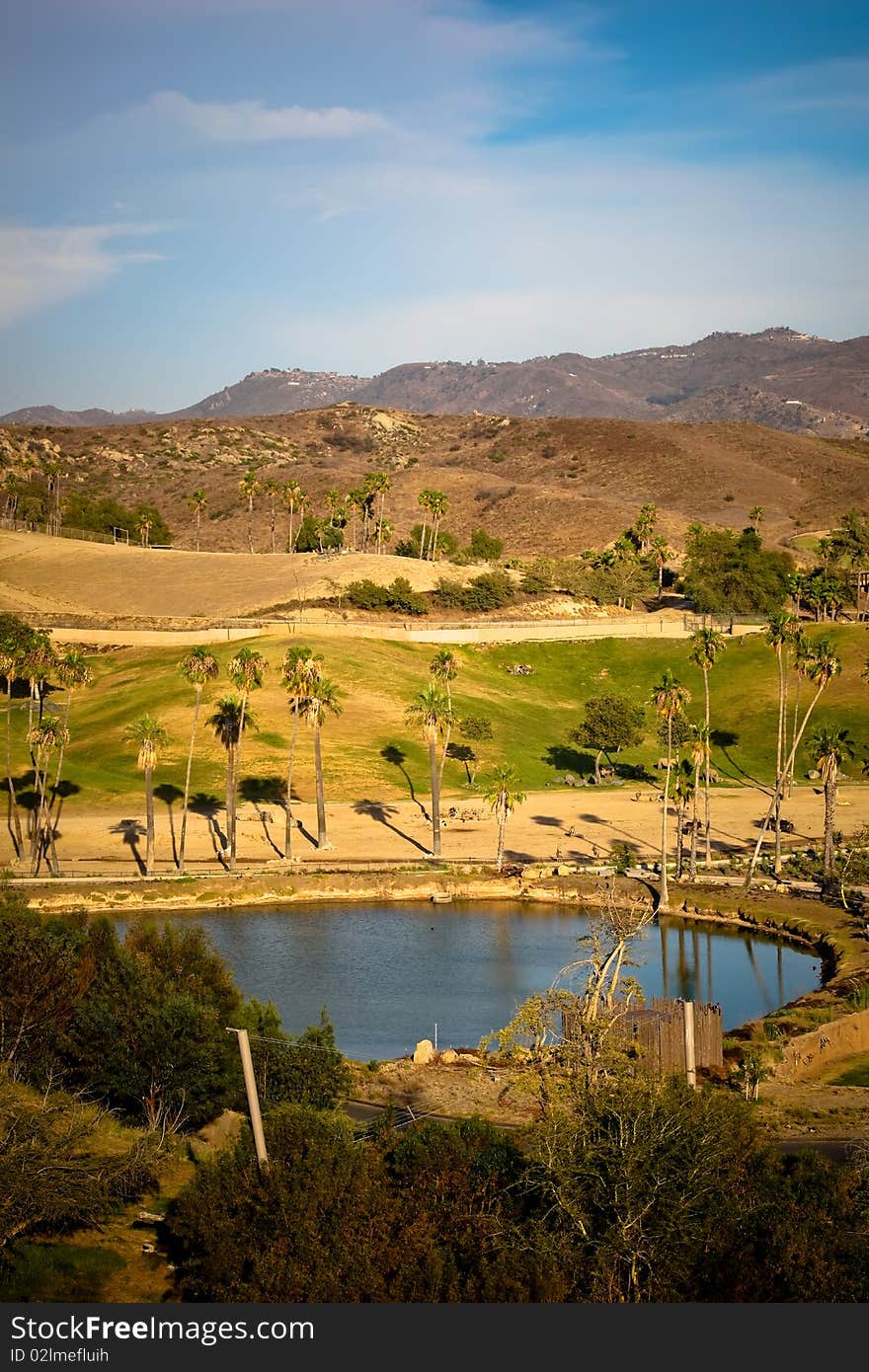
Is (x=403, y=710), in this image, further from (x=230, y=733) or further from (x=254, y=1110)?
(x=254, y=1110)

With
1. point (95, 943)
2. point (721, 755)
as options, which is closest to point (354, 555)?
point (721, 755)

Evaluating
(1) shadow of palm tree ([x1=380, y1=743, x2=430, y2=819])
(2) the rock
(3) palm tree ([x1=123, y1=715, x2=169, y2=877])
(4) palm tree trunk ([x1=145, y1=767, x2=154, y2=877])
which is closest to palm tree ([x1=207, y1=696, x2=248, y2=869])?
(3) palm tree ([x1=123, y1=715, x2=169, y2=877])

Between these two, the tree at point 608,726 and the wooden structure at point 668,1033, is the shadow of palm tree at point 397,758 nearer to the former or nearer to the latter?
the tree at point 608,726

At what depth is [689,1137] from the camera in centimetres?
2684

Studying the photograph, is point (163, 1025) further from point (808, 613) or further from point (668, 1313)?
point (808, 613)

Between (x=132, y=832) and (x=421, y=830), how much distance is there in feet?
53.6

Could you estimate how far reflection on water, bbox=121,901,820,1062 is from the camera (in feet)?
183

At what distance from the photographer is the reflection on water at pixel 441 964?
5588cm

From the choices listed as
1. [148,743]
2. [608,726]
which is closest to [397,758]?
[608,726]

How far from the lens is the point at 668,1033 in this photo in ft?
142

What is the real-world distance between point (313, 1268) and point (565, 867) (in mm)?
52634

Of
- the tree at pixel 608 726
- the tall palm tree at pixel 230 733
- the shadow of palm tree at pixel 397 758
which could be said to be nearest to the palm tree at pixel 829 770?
the tree at pixel 608 726

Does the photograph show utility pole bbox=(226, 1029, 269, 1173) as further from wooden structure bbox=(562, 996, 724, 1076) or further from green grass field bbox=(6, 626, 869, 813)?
green grass field bbox=(6, 626, 869, 813)

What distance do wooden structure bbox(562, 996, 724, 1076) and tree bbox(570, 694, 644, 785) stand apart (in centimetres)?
5463
